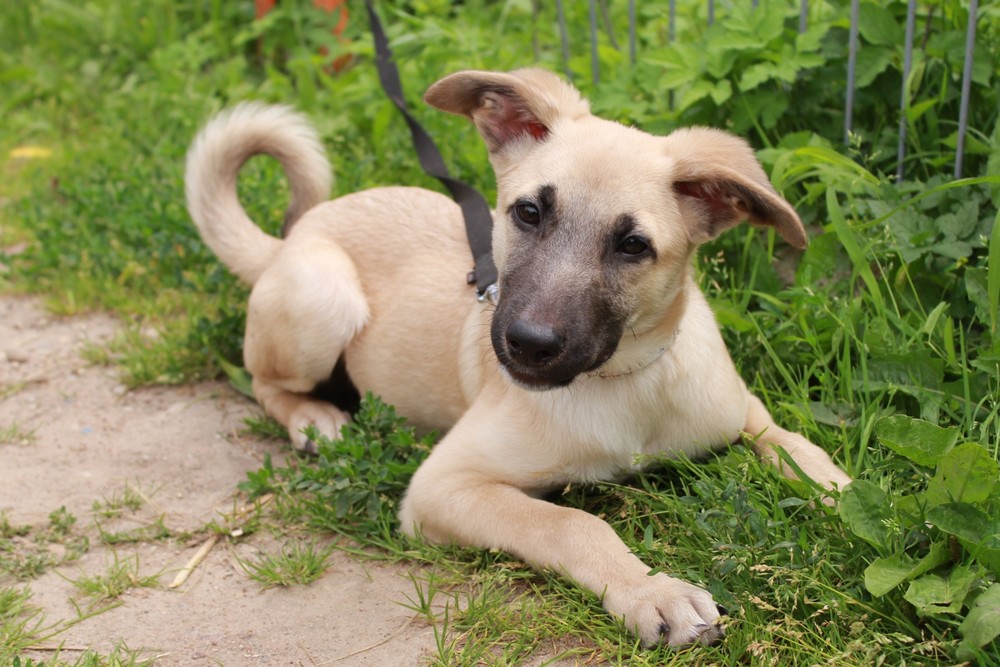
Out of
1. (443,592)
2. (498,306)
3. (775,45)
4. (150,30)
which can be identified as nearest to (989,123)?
(775,45)

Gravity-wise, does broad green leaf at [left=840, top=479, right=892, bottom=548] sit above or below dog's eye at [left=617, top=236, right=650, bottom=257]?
below

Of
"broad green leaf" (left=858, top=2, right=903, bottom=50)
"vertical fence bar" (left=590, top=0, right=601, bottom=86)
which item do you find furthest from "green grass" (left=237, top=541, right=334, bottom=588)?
"broad green leaf" (left=858, top=2, right=903, bottom=50)

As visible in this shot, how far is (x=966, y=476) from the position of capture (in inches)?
111

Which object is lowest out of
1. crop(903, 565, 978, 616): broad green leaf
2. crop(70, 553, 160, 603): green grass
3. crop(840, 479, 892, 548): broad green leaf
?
crop(70, 553, 160, 603): green grass

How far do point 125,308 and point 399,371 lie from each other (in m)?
1.92

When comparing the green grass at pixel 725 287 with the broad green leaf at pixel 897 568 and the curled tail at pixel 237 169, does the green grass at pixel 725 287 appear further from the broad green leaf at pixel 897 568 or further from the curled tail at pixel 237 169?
the curled tail at pixel 237 169

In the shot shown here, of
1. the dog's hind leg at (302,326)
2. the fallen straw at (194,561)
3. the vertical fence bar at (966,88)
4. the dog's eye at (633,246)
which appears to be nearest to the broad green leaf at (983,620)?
the dog's eye at (633,246)

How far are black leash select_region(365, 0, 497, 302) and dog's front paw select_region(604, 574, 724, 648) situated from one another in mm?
1124

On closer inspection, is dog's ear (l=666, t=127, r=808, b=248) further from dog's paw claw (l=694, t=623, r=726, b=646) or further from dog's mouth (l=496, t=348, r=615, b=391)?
dog's paw claw (l=694, t=623, r=726, b=646)

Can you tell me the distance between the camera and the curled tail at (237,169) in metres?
4.66

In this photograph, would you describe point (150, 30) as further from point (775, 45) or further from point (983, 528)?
point (983, 528)

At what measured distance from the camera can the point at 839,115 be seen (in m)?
4.62

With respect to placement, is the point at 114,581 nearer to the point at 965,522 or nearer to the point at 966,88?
the point at 965,522

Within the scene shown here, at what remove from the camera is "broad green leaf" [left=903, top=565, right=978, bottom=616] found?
2666 mm
